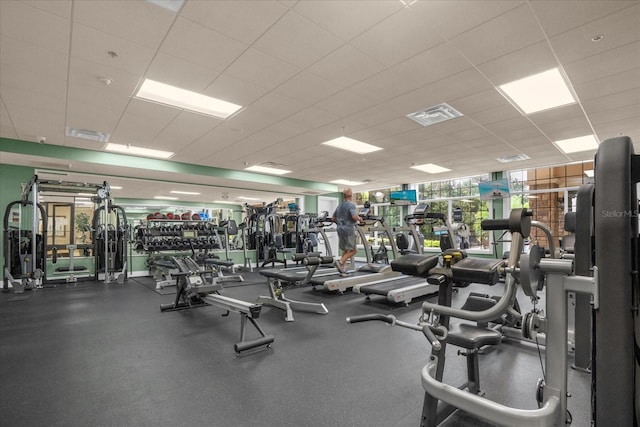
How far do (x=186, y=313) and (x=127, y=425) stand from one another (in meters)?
2.61

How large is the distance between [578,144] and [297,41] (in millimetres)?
6046

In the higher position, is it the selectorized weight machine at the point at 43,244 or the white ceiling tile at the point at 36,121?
the white ceiling tile at the point at 36,121

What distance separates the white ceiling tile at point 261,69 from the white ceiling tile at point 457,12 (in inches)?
54.3

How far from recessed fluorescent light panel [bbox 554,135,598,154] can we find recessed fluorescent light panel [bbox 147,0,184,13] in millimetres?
6463

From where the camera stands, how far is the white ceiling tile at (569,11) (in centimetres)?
234

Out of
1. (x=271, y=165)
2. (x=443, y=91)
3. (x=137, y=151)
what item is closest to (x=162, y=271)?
(x=137, y=151)

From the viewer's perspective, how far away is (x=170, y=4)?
7.85ft

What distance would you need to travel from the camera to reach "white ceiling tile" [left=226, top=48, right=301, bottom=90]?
10.2 feet

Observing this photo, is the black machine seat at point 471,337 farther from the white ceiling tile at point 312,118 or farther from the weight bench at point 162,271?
the weight bench at point 162,271

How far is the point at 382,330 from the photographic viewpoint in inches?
140

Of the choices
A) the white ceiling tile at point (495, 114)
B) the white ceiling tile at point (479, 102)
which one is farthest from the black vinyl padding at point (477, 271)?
the white ceiling tile at point (495, 114)

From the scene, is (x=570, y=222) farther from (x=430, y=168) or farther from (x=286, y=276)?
(x=430, y=168)

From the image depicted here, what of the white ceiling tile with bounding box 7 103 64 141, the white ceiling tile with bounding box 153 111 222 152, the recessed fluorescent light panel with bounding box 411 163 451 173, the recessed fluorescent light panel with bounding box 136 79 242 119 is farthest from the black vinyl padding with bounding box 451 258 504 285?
the recessed fluorescent light panel with bounding box 411 163 451 173

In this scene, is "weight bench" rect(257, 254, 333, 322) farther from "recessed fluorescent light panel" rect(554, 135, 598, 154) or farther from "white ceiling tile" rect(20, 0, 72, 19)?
"recessed fluorescent light panel" rect(554, 135, 598, 154)
